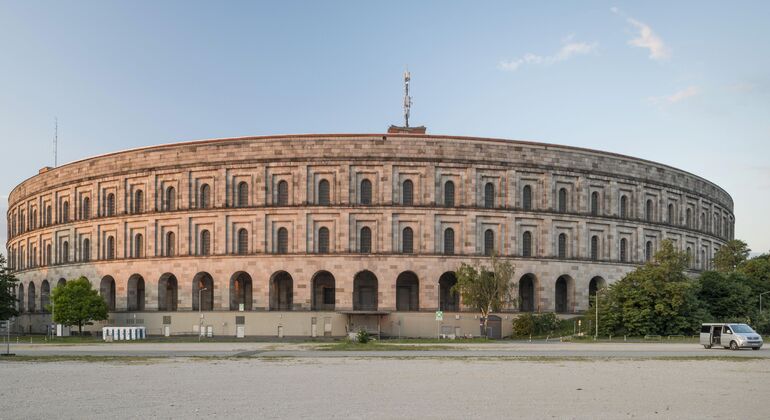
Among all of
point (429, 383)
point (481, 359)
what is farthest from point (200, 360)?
point (429, 383)

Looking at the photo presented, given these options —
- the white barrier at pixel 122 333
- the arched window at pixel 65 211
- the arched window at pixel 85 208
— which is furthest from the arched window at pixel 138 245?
the arched window at pixel 65 211

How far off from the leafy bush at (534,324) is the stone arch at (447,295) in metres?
6.07

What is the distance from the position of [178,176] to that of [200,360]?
39126mm

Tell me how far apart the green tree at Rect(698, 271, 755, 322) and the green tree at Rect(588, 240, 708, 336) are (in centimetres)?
415

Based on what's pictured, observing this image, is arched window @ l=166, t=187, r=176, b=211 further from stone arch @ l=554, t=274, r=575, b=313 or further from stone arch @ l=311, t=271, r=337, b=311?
stone arch @ l=554, t=274, r=575, b=313

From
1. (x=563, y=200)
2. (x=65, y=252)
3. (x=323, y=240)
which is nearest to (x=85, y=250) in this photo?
(x=65, y=252)

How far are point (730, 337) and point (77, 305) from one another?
176 ft

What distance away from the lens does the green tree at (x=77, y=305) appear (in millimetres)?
66438

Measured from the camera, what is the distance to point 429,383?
22.7 meters

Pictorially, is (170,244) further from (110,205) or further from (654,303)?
(654,303)

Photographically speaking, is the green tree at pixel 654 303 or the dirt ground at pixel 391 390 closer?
the dirt ground at pixel 391 390

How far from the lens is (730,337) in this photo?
1670 inches

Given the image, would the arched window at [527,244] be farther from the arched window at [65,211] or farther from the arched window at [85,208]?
the arched window at [65,211]

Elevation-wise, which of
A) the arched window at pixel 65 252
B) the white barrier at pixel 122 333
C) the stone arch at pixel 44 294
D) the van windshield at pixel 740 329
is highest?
the arched window at pixel 65 252
